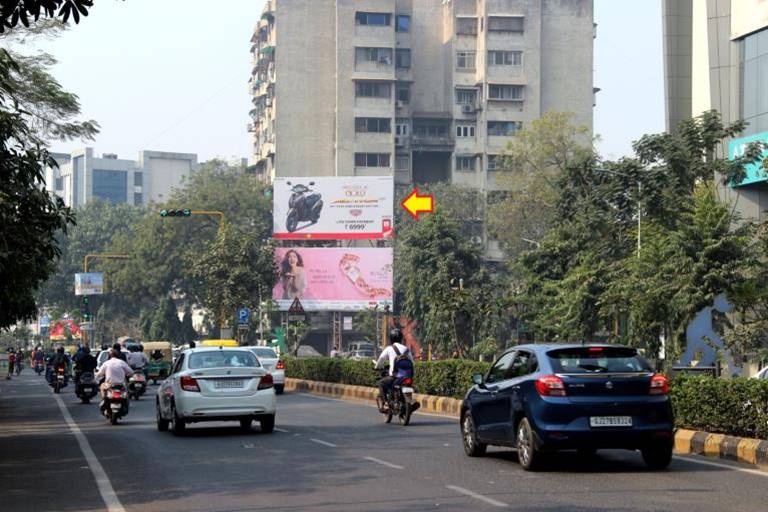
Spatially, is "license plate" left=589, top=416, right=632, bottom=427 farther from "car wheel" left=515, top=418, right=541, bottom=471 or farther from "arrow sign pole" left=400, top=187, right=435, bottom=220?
"arrow sign pole" left=400, top=187, right=435, bottom=220

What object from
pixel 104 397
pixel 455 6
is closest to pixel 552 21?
pixel 455 6

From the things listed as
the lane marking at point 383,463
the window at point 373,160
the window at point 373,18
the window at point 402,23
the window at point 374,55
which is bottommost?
the lane marking at point 383,463

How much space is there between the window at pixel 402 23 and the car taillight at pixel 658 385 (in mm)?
96864

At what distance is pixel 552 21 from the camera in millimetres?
109375

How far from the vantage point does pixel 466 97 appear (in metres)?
109

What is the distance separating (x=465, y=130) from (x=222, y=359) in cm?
8710

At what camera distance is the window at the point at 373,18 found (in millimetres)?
105125

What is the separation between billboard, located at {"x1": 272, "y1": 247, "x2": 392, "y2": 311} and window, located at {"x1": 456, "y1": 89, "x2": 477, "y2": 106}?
131 feet

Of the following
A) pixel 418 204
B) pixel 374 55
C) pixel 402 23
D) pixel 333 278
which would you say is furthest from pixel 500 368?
pixel 402 23

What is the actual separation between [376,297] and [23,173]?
52727 mm

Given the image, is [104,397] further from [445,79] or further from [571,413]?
[445,79]

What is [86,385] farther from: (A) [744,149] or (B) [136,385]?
(A) [744,149]

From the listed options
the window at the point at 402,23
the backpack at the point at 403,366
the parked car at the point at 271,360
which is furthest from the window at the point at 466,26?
the backpack at the point at 403,366

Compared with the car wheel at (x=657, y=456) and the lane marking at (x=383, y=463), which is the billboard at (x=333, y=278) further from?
the car wheel at (x=657, y=456)
